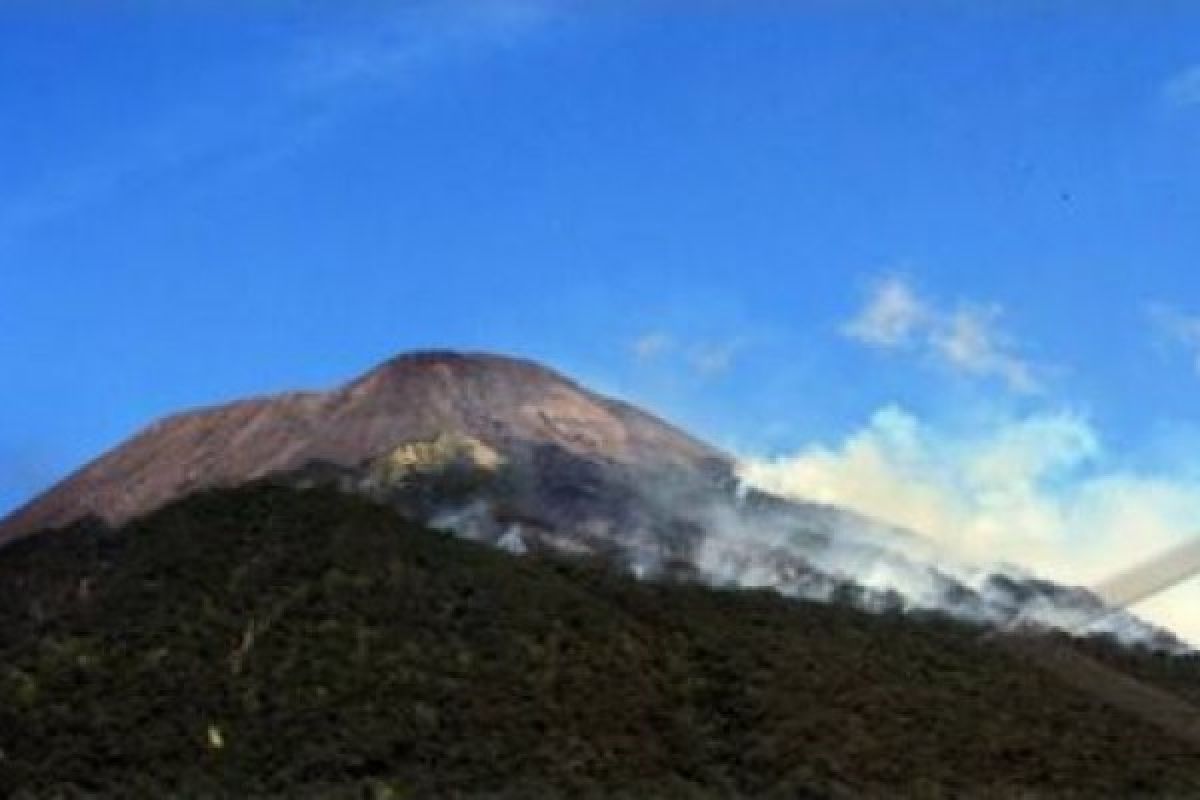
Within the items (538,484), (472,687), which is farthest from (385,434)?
(472,687)

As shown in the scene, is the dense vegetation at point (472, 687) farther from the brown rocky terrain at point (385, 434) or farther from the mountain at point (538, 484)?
the brown rocky terrain at point (385, 434)

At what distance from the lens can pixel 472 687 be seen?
39562mm

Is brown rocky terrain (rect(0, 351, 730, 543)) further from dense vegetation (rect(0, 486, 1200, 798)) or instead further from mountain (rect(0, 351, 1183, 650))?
dense vegetation (rect(0, 486, 1200, 798))

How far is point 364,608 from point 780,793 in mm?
9285

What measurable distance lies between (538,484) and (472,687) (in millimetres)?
28855

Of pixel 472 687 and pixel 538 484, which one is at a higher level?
pixel 538 484

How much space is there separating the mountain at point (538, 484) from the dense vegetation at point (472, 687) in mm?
6508

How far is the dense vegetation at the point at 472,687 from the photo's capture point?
121ft

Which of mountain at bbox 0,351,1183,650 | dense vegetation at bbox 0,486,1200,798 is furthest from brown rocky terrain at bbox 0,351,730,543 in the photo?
dense vegetation at bbox 0,486,1200,798

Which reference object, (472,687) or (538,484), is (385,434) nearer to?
(538,484)

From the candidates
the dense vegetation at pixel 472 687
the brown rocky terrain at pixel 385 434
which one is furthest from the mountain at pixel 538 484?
the dense vegetation at pixel 472 687

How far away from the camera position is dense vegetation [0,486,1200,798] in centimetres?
3700

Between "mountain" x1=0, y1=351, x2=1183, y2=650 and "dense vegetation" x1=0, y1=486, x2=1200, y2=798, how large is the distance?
21.4ft

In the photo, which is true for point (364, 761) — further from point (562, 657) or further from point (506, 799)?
point (562, 657)
